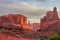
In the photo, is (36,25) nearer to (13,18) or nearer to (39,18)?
(39,18)

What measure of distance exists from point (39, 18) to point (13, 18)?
1496mm

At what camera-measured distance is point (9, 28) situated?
13141 mm

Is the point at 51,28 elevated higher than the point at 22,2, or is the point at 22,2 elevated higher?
the point at 22,2

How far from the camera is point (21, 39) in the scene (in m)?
13.0

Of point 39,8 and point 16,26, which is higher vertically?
point 39,8

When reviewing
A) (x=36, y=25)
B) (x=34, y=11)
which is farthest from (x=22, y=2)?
(x=36, y=25)

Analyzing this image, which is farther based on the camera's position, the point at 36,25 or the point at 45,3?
the point at 45,3

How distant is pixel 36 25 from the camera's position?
1288 centimetres

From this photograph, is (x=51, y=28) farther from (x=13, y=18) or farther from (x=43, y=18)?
(x=13, y=18)

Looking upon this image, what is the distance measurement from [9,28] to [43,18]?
2.01m

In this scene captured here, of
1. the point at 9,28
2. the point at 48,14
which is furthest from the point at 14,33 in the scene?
the point at 48,14

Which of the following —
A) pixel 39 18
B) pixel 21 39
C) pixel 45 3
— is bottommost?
pixel 21 39

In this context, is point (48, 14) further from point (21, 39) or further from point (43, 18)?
point (21, 39)

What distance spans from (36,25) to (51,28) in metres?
0.90
